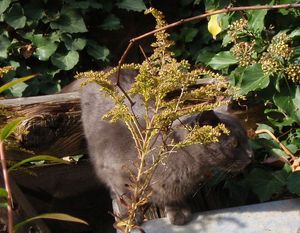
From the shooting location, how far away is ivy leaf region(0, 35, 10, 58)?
9.96 ft

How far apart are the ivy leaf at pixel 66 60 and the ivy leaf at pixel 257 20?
102 cm

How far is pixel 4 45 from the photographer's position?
3.06 m

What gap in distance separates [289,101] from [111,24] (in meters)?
1.27

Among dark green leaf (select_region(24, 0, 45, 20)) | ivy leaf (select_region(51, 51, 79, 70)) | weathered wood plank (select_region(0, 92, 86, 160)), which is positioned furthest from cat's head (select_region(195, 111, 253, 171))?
dark green leaf (select_region(24, 0, 45, 20))

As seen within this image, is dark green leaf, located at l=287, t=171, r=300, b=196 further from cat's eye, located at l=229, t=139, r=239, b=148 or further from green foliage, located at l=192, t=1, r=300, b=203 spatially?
cat's eye, located at l=229, t=139, r=239, b=148

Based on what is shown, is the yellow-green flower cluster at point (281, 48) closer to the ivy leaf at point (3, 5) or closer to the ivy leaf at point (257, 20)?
the ivy leaf at point (257, 20)

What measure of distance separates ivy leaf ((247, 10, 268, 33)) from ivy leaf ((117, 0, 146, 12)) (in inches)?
35.9

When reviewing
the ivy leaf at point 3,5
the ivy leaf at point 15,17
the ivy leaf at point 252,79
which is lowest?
the ivy leaf at point 252,79

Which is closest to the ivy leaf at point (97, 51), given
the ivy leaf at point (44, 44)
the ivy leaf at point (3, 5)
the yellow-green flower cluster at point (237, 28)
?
the ivy leaf at point (44, 44)

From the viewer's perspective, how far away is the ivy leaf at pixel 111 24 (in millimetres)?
3236

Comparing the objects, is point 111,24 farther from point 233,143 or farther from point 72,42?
point 233,143

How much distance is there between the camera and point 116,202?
2.52 metres

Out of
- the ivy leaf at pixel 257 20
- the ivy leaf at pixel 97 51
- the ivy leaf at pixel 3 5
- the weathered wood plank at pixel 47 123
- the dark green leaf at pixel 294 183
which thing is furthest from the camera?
the ivy leaf at pixel 97 51

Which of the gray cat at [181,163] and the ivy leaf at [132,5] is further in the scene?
the ivy leaf at [132,5]
